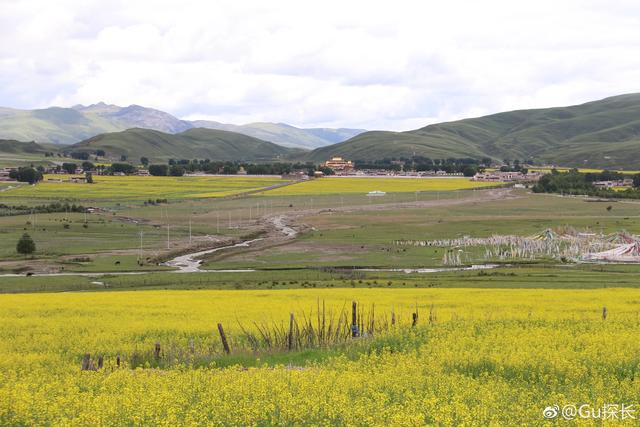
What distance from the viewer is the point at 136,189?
167 meters

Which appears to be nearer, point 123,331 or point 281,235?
point 123,331

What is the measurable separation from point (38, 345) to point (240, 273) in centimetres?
4303

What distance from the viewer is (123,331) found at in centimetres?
2836

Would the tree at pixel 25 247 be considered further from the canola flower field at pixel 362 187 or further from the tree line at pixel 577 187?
the tree line at pixel 577 187

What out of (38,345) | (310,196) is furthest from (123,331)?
(310,196)

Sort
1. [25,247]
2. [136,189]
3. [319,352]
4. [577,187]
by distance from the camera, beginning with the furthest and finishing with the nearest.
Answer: [577,187] < [136,189] < [25,247] < [319,352]

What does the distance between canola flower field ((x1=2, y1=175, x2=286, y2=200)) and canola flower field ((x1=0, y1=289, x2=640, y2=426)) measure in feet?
403

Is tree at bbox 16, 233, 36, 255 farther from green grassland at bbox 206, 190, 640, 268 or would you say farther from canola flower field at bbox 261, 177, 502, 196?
canola flower field at bbox 261, 177, 502, 196

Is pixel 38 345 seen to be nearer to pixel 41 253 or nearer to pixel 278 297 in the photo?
pixel 278 297

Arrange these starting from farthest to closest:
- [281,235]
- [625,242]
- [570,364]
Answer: [281,235] → [625,242] → [570,364]

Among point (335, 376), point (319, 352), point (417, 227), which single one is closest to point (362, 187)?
point (417, 227)

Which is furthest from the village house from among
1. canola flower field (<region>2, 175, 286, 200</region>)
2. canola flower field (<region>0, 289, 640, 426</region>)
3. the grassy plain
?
canola flower field (<region>0, 289, 640, 426</region>)

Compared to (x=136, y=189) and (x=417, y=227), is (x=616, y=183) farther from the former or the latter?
(x=136, y=189)

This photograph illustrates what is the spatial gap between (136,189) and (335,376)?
15527 cm
